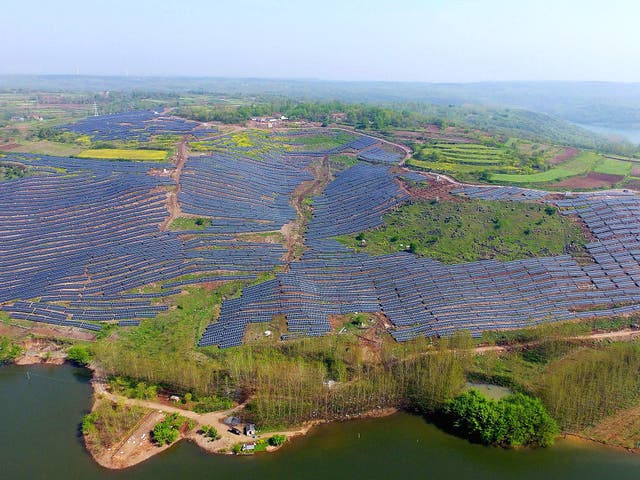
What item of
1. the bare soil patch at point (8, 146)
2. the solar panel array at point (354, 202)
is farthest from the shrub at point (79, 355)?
the bare soil patch at point (8, 146)

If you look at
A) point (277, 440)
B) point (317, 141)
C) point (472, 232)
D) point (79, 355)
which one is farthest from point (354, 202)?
point (277, 440)

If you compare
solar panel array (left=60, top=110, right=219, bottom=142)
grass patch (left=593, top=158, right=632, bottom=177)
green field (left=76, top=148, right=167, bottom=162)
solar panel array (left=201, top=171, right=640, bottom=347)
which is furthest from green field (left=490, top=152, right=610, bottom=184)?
solar panel array (left=60, top=110, right=219, bottom=142)

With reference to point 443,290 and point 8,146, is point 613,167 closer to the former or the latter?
point 443,290

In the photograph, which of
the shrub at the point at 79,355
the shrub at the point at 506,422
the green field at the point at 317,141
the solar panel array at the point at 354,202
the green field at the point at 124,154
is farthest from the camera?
the green field at the point at 317,141

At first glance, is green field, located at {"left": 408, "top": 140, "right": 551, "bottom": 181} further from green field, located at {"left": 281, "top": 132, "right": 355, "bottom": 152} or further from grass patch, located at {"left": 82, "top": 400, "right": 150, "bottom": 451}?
grass patch, located at {"left": 82, "top": 400, "right": 150, "bottom": 451}

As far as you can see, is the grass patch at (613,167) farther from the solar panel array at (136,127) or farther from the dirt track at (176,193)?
the solar panel array at (136,127)

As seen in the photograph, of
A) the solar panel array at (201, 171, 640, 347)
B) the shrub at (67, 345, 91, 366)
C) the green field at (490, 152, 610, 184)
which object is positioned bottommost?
the shrub at (67, 345, 91, 366)
